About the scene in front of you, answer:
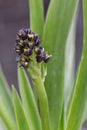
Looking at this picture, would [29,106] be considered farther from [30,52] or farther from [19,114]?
[30,52]

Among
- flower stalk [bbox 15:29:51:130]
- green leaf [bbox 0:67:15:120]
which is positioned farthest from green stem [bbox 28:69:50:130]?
green leaf [bbox 0:67:15:120]

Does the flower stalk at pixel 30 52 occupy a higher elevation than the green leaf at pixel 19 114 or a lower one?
higher

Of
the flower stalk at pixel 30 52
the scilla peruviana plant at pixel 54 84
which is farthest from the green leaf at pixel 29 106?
the flower stalk at pixel 30 52

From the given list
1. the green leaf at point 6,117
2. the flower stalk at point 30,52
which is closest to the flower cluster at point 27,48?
the flower stalk at point 30,52

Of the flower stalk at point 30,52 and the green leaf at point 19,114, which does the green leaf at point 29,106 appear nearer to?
the green leaf at point 19,114

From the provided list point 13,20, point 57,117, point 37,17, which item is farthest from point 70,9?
point 13,20

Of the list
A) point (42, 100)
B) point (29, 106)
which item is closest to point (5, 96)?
point (29, 106)

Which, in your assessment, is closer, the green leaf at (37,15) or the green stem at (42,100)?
the green stem at (42,100)

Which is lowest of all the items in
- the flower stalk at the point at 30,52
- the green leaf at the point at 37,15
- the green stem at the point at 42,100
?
the green stem at the point at 42,100
